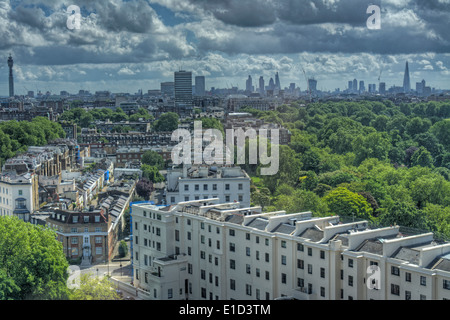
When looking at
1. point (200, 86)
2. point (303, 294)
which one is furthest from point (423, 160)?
point (200, 86)

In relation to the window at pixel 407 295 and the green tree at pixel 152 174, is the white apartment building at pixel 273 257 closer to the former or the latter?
the window at pixel 407 295

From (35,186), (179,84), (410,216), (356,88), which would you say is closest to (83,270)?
(35,186)

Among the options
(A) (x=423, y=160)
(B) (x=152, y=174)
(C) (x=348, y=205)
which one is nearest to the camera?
(C) (x=348, y=205)

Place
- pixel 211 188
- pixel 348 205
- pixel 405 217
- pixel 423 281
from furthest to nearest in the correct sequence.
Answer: pixel 211 188, pixel 348 205, pixel 405 217, pixel 423 281

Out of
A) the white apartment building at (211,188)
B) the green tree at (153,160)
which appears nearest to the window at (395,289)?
the white apartment building at (211,188)

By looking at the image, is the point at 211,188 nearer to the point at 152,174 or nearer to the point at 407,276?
the point at 407,276

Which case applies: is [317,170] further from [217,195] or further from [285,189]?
[217,195]

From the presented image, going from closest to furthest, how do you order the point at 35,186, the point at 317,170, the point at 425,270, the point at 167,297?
the point at 425,270 → the point at 167,297 → the point at 35,186 → the point at 317,170
